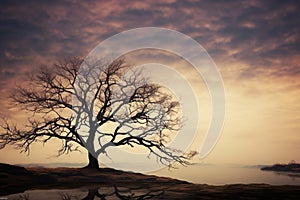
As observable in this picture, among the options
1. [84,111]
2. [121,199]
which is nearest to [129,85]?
[84,111]

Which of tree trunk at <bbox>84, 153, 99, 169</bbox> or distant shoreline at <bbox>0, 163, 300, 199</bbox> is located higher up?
tree trunk at <bbox>84, 153, 99, 169</bbox>

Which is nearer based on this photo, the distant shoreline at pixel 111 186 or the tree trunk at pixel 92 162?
the distant shoreline at pixel 111 186

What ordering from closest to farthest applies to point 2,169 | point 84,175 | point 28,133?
point 2,169 < point 84,175 < point 28,133

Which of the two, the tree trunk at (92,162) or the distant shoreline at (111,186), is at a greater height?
the tree trunk at (92,162)

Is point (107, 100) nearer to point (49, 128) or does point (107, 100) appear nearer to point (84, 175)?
point (49, 128)

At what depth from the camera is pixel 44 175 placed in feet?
77.3

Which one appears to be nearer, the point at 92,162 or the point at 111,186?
the point at 111,186

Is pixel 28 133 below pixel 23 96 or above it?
below

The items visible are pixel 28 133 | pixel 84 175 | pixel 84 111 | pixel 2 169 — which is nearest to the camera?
pixel 2 169

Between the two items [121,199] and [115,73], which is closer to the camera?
[121,199]

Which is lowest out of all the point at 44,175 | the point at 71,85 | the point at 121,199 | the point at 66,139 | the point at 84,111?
the point at 121,199

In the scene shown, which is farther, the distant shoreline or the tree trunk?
the tree trunk

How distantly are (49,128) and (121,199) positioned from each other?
17.8m

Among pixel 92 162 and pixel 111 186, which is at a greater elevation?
pixel 92 162
